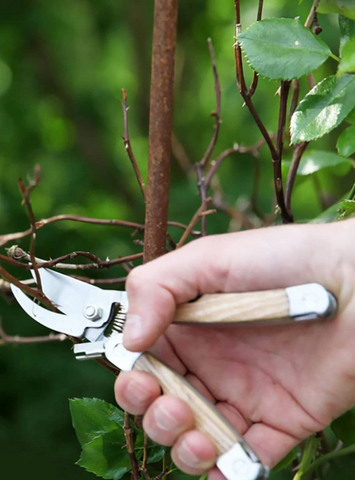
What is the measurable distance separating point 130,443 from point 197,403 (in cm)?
10

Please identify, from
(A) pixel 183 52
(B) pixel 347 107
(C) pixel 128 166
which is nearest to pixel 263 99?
(A) pixel 183 52

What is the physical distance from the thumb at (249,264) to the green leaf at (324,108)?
0.34 ft

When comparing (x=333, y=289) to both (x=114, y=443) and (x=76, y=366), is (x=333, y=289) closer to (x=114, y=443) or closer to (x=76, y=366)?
(x=114, y=443)

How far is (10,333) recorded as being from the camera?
181 centimetres

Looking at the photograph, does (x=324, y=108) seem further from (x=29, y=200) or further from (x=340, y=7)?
(x=29, y=200)

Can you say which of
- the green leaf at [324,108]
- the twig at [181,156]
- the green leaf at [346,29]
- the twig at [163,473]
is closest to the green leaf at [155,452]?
the twig at [163,473]

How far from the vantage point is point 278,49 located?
2.01 feet

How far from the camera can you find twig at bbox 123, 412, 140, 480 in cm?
66

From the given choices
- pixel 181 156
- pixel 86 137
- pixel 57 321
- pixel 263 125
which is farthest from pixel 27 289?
pixel 86 137

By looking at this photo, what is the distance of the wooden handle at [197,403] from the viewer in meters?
0.60

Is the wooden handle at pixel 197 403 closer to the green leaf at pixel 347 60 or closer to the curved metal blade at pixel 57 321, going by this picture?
the curved metal blade at pixel 57 321

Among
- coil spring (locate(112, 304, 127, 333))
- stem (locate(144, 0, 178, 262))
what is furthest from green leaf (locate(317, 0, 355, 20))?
coil spring (locate(112, 304, 127, 333))

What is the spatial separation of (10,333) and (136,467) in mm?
1213

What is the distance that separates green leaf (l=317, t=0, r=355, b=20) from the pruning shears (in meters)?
0.27
